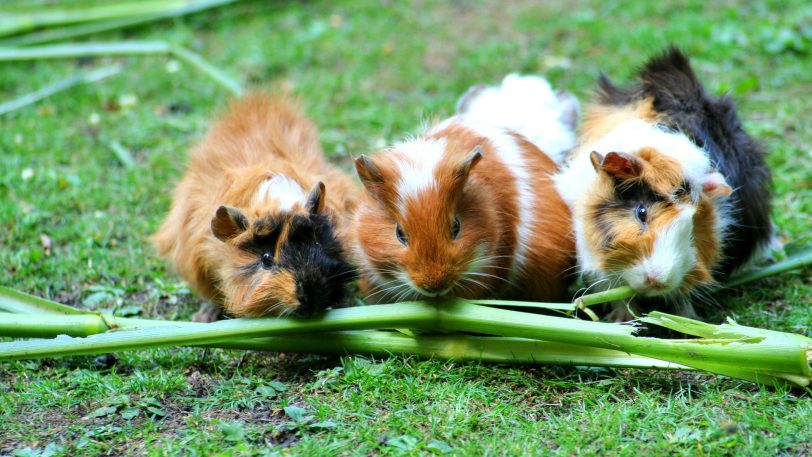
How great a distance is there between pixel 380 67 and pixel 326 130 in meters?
1.04

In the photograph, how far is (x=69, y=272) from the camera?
391 cm

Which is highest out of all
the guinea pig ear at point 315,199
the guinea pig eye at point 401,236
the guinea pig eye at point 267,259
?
the guinea pig ear at point 315,199

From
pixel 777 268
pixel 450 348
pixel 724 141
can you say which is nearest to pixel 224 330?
pixel 450 348

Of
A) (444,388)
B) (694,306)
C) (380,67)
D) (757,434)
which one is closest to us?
(757,434)

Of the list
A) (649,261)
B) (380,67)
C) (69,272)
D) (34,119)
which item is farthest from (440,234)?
(34,119)

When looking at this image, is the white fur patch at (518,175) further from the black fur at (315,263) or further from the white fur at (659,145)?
the black fur at (315,263)

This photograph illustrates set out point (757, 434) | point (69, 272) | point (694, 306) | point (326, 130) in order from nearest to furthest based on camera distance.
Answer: point (757, 434) < point (694, 306) < point (69, 272) < point (326, 130)

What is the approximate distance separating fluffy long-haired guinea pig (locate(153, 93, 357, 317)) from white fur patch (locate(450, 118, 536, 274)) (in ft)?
2.24

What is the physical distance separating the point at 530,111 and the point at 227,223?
1.74 meters

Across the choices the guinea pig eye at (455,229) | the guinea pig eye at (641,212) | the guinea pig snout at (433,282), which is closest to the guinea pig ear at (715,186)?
the guinea pig eye at (641,212)

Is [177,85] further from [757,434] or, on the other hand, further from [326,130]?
[757,434]

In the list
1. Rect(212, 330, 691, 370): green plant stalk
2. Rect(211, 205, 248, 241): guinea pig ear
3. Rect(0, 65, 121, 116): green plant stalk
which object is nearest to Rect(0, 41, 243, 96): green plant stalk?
Rect(0, 65, 121, 116): green plant stalk

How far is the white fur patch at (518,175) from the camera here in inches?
129

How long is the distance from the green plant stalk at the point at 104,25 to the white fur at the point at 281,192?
3.73 meters
